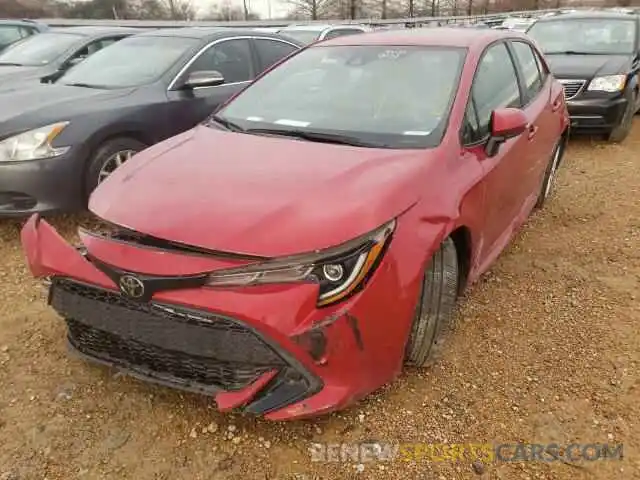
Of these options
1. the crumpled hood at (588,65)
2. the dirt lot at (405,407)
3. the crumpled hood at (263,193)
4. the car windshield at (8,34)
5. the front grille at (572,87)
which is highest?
the crumpled hood at (263,193)

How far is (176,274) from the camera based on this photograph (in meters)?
1.91

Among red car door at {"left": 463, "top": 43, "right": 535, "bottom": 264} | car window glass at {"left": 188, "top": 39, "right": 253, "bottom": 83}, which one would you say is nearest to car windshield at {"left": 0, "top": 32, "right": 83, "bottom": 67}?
car window glass at {"left": 188, "top": 39, "right": 253, "bottom": 83}

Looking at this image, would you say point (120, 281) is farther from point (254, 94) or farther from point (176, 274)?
point (254, 94)

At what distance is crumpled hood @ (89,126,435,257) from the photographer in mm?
1946

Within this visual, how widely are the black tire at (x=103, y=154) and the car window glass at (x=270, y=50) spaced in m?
1.81

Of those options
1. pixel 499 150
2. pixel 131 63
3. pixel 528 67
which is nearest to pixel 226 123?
pixel 499 150

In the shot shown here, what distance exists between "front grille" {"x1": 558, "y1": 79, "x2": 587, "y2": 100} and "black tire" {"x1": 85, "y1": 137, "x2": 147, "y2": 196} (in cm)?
505

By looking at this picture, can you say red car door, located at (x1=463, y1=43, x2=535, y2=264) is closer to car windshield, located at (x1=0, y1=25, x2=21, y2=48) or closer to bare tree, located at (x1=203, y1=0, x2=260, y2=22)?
car windshield, located at (x1=0, y1=25, x2=21, y2=48)

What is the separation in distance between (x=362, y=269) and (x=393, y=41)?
6.16 ft

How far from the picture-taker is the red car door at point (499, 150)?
2748 mm

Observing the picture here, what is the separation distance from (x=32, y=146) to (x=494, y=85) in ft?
10.1

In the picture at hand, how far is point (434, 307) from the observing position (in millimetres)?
2422

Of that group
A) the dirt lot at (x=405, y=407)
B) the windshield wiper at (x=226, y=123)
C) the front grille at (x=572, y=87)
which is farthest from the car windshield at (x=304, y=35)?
the dirt lot at (x=405, y=407)

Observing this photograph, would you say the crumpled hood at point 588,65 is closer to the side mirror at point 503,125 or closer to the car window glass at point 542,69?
the car window glass at point 542,69
